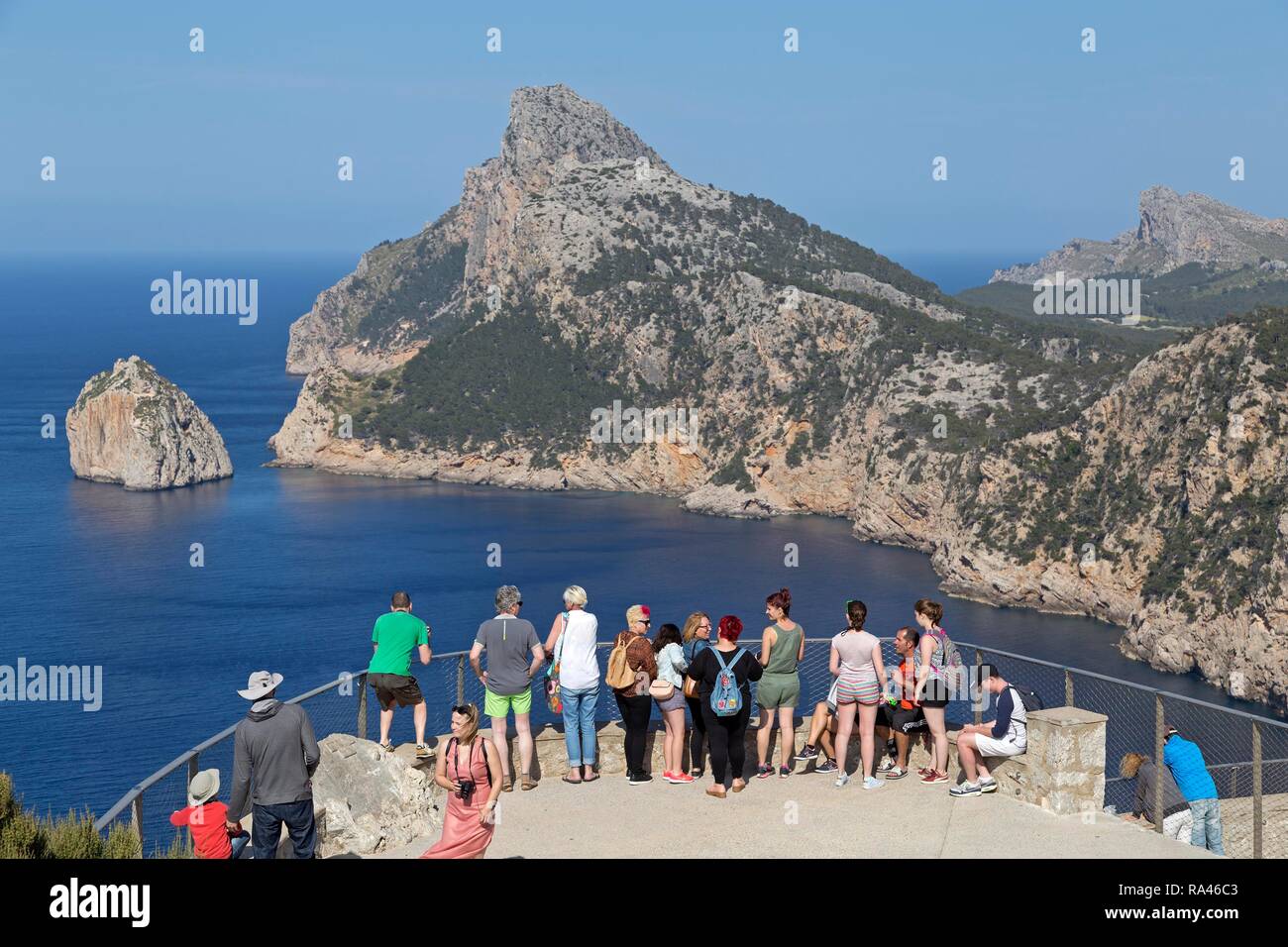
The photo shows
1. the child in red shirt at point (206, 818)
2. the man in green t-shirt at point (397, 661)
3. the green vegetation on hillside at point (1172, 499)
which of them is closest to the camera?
the child in red shirt at point (206, 818)

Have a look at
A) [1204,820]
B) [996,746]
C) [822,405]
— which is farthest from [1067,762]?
[822,405]

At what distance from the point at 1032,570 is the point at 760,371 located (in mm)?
46557

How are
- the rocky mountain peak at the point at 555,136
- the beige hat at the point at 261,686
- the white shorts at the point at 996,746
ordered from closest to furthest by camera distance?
1. the beige hat at the point at 261,686
2. the white shorts at the point at 996,746
3. the rocky mountain peak at the point at 555,136

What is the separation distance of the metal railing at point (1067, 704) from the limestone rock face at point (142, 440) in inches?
3061

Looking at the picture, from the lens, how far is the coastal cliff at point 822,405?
77375mm

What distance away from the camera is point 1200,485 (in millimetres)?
78688

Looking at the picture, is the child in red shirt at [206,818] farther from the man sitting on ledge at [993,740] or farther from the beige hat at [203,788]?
the man sitting on ledge at [993,740]

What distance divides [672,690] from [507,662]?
170 centimetres

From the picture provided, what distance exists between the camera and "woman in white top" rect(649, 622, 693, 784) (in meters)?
16.1

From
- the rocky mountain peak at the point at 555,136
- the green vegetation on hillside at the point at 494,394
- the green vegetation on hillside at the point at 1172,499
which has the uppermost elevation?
the rocky mountain peak at the point at 555,136

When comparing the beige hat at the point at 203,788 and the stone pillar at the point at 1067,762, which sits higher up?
the beige hat at the point at 203,788

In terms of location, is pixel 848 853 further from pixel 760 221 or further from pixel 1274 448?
pixel 760 221

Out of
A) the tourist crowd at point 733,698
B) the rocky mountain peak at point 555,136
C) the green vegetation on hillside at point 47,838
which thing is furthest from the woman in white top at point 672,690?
the rocky mountain peak at point 555,136
